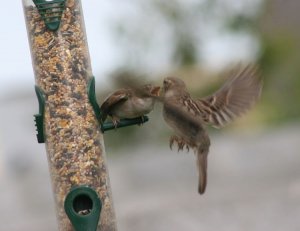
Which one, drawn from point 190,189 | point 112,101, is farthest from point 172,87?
point 190,189

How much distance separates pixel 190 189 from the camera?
10.6 m

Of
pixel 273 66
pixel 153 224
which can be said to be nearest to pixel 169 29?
pixel 273 66

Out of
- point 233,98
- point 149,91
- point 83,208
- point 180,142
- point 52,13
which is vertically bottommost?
point 83,208

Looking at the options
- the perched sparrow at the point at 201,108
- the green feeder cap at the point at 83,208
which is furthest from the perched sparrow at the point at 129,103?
the green feeder cap at the point at 83,208

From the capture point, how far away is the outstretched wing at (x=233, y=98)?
637 cm

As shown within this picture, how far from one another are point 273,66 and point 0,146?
276 centimetres

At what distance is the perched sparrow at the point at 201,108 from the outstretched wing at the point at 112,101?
183 mm

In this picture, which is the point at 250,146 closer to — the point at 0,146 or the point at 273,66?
the point at 273,66

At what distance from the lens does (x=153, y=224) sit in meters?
9.86

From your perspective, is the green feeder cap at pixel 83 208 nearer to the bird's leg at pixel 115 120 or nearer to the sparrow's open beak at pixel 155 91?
the bird's leg at pixel 115 120

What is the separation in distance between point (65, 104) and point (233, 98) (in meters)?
0.87

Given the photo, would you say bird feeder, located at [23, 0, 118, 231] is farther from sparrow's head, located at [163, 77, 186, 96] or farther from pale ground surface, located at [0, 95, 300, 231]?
pale ground surface, located at [0, 95, 300, 231]

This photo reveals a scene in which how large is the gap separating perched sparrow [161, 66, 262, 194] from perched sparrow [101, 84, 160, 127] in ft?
0.33

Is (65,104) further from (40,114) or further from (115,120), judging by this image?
(115,120)
